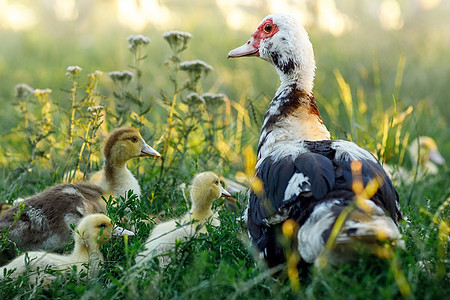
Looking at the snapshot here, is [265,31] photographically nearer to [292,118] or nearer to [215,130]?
[292,118]

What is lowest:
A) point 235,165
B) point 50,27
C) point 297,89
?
point 235,165

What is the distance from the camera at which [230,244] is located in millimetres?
3561

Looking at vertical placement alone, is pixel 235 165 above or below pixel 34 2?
below

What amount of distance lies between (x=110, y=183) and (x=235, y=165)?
6.05 ft

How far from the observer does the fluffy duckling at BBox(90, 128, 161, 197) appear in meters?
4.49

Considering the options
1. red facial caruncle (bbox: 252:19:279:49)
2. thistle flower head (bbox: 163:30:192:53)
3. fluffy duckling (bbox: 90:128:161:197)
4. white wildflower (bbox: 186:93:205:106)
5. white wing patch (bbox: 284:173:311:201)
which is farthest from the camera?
white wildflower (bbox: 186:93:205:106)

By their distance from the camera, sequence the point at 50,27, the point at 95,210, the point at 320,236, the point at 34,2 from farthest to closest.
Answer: the point at 34,2
the point at 50,27
the point at 95,210
the point at 320,236

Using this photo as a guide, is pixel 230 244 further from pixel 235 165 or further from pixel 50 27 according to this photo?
pixel 50 27

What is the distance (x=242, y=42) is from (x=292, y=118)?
21.9 feet

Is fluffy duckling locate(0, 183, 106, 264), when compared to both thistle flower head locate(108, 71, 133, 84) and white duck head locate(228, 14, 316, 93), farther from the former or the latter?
white duck head locate(228, 14, 316, 93)

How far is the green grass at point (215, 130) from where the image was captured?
2.93 meters

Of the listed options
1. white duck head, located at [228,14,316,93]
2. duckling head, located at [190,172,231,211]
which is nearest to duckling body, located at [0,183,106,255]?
duckling head, located at [190,172,231,211]

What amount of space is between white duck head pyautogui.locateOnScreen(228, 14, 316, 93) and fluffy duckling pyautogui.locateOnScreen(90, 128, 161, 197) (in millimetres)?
→ 1193

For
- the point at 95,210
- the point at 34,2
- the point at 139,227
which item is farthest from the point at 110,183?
the point at 34,2
